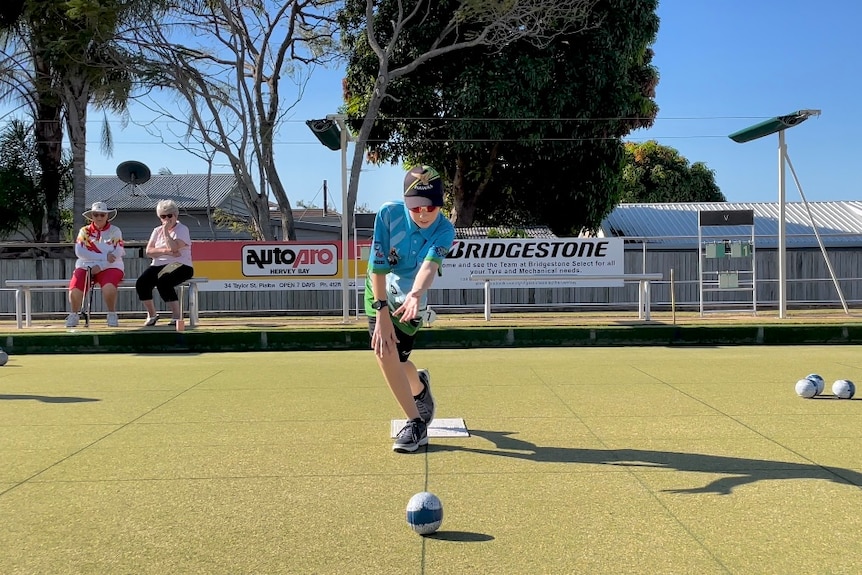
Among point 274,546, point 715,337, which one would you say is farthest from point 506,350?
point 274,546

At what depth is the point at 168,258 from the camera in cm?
942

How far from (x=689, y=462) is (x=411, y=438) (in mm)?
1415

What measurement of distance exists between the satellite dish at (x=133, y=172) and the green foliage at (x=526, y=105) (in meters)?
6.41

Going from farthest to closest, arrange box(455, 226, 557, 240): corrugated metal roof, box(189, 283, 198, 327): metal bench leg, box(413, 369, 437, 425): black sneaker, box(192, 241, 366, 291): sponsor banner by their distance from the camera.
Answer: box(455, 226, 557, 240): corrugated metal roof < box(192, 241, 366, 291): sponsor banner < box(189, 283, 198, 327): metal bench leg < box(413, 369, 437, 425): black sneaker

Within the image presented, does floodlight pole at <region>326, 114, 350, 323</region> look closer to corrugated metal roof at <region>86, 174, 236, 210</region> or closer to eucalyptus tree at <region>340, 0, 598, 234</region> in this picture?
eucalyptus tree at <region>340, 0, 598, 234</region>

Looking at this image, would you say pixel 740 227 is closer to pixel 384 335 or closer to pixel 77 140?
pixel 77 140

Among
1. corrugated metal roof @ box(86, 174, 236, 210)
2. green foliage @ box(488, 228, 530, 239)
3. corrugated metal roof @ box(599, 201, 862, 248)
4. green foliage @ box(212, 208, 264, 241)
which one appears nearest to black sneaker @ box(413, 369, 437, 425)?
green foliage @ box(488, 228, 530, 239)

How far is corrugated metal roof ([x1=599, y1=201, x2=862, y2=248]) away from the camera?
22469mm

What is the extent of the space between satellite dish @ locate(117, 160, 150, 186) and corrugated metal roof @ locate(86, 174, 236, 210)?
29.9 ft

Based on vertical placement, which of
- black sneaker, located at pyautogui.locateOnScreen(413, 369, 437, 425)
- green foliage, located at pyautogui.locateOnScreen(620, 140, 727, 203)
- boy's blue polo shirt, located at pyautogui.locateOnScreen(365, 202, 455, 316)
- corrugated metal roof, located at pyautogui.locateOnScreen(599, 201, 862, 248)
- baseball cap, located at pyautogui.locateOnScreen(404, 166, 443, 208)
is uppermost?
green foliage, located at pyautogui.locateOnScreen(620, 140, 727, 203)

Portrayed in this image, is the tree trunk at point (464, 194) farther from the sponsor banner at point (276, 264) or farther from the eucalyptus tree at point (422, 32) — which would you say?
the sponsor banner at point (276, 264)

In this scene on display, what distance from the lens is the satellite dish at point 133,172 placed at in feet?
71.1

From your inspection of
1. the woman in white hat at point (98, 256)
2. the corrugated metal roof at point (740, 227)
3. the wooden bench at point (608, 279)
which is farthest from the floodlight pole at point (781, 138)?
the woman in white hat at point (98, 256)

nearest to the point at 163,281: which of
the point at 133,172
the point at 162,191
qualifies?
the point at 133,172
